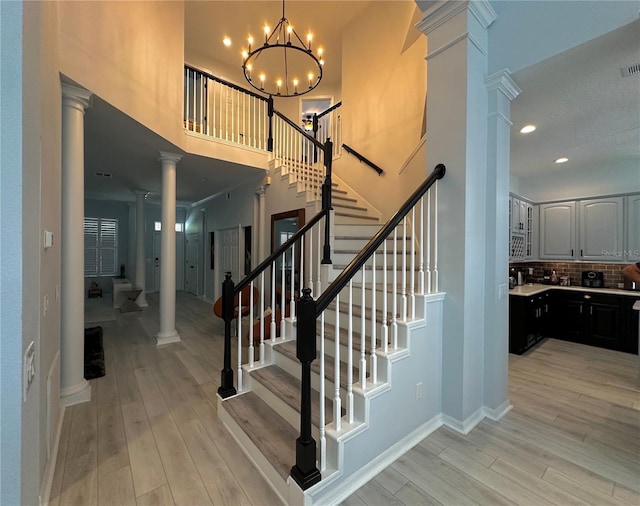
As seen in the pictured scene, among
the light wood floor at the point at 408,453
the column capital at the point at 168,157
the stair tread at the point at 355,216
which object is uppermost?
the column capital at the point at 168,157

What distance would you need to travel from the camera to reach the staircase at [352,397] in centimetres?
168

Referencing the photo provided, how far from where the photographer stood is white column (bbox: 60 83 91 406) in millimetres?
2623

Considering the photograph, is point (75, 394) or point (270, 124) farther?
point (270, 124)

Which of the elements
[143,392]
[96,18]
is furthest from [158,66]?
[143,392]

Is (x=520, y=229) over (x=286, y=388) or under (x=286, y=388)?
over

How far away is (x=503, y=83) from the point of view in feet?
7.55

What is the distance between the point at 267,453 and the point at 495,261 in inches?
86.4

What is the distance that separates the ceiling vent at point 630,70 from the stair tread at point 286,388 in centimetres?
325

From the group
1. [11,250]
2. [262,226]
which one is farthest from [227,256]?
[11,250]

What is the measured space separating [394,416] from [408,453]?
11.1 inches

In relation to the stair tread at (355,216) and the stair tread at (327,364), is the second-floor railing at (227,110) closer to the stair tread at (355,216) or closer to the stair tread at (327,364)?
the stair tread at (355,216)

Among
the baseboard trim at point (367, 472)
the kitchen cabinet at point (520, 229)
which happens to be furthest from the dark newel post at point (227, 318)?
the kitchen cabinet at point (520, 229)

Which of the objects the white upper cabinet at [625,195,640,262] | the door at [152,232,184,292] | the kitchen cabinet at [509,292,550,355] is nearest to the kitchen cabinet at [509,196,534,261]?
the kitchen cabinet at [509,292,550,355]

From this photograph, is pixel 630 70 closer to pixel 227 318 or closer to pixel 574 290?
pixel 574 290
